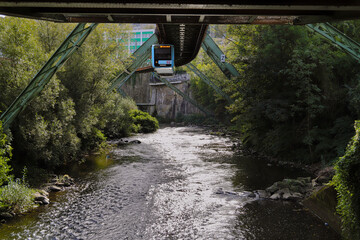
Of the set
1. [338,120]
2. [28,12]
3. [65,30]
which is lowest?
[338,120]

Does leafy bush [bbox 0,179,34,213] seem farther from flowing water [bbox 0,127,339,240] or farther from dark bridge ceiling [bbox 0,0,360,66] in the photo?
dark bridge ceiling [bbox 0,0,360,66]

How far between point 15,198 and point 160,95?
153 ft

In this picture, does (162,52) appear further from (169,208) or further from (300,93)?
(169,208)

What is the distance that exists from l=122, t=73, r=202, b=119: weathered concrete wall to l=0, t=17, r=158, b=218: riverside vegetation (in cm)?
3410

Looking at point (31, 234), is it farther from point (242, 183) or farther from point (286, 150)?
point (286, 150)

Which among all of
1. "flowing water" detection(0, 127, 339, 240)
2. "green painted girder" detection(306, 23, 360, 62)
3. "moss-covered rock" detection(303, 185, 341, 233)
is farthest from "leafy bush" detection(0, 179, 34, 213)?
"green painted girder" detection(306, 23, 360, 62)

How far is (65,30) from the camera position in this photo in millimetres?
16078

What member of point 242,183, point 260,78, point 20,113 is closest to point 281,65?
point 260,78

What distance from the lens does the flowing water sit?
7637 mm

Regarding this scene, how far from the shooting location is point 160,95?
2162 inches

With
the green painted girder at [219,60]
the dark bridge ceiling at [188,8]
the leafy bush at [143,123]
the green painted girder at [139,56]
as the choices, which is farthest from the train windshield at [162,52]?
the leafy bush at [143,123]

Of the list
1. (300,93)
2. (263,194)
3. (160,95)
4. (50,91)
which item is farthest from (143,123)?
(263,194)

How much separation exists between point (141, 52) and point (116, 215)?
1786 cm

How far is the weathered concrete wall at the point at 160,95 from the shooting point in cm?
5271
